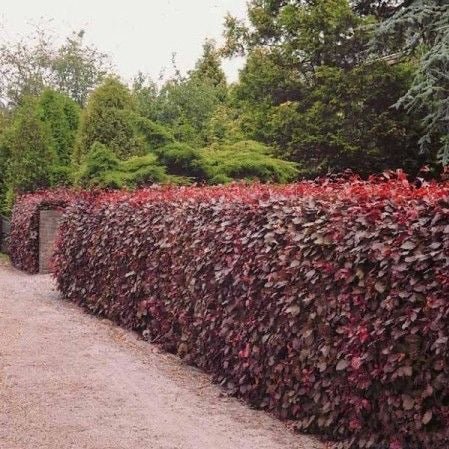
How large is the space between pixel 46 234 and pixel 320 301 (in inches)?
562

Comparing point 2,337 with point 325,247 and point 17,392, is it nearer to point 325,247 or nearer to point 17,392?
point 17,392

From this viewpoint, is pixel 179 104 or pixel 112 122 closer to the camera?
pixel 112 122

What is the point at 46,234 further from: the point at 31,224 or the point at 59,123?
the point at 59,123

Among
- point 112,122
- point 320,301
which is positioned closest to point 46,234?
point 112,122

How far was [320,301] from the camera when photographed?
5.20 meters

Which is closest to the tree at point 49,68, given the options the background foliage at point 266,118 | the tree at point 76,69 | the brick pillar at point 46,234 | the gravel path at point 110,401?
the tree at point 76,69

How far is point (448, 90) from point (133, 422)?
975 centimetres

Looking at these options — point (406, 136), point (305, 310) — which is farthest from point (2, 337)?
point (406, 136)

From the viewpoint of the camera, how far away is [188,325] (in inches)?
305

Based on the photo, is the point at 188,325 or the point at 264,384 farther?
the point at 188,325

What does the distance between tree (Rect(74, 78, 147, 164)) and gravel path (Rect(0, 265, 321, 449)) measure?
10.4m

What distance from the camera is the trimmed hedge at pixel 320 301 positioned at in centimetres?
425

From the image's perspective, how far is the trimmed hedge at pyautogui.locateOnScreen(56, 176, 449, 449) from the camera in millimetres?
4254

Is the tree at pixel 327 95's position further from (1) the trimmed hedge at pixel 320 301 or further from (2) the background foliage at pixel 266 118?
(1) the trimmed hedge at pixel 320 301
